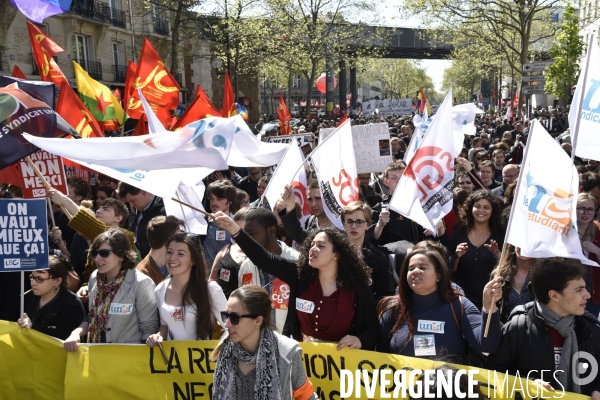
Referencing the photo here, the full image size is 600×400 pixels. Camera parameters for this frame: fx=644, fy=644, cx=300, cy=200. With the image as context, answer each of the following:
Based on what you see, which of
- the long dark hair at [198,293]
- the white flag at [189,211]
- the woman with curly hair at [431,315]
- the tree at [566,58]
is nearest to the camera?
the woman with curly hair at [431,315]

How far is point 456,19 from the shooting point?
88.6 ft

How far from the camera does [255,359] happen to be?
3.30 meters

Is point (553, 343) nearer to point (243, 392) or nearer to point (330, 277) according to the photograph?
point (330, 277)

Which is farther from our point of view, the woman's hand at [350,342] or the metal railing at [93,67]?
the metal railing at [93,67]

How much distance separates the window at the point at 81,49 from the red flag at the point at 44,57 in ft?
71.7

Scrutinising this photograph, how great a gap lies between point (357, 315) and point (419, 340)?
43cm

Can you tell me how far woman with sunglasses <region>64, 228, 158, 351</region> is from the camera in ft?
13.9

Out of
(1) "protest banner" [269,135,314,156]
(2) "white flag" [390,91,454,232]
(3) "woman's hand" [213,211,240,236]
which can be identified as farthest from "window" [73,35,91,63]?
(3) "woman's hand" [213,211,240,236]

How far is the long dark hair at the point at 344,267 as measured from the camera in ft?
13.3

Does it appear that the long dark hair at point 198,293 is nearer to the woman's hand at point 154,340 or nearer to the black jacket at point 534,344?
the woman's hand at point 154,340

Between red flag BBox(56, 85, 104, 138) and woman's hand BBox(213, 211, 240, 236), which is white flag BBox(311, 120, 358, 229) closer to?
woman's hand BBox(213, 211, 240, 236)

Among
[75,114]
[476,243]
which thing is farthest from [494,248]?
[75,114]

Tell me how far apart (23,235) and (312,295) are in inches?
81.8

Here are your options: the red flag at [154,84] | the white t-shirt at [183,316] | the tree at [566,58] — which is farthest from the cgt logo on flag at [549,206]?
the tree at [566,58]
